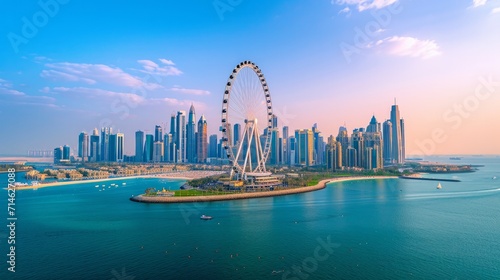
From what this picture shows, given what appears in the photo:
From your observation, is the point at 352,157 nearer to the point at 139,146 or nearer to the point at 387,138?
the point at 387,138

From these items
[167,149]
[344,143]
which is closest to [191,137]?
[167,149]

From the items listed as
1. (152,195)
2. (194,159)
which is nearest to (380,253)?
(152,195)

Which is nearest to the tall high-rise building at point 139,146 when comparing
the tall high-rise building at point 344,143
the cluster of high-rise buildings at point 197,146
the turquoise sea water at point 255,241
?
the cluster of high-rise buildings at point 197,146

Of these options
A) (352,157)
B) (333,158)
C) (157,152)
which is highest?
(157,152)

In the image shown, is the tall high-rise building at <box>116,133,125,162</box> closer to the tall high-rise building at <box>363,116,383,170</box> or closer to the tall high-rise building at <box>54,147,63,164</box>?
the tall high-rise building at <box>54,147,63,164</box>

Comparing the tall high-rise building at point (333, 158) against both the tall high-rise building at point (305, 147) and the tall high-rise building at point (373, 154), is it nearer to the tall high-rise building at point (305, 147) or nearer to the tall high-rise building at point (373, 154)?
the tall high-rise building at point (373, 154)

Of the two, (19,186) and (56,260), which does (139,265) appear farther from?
(19,186)
